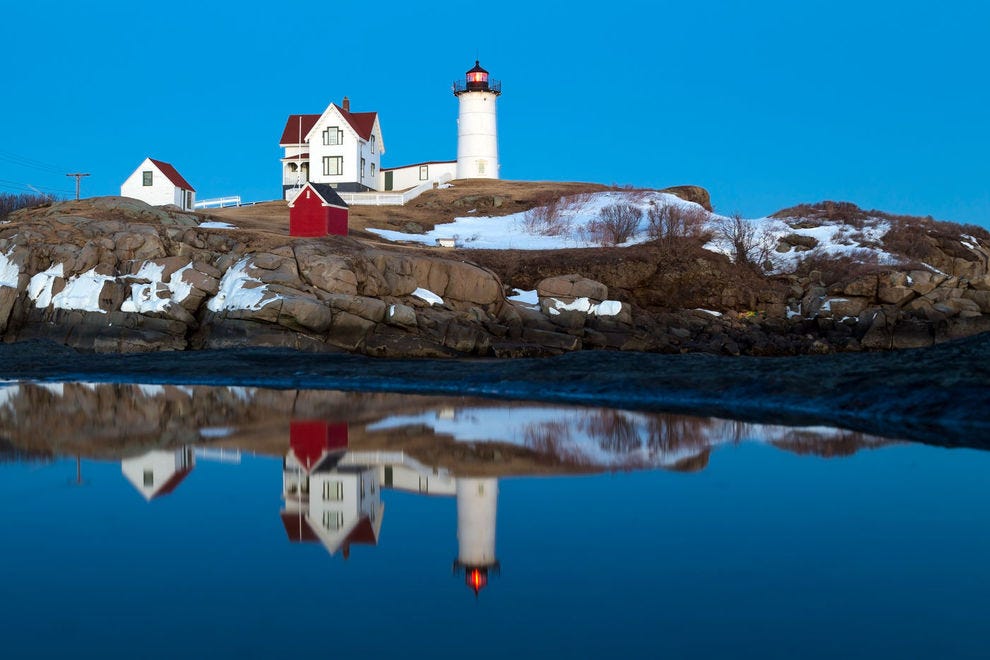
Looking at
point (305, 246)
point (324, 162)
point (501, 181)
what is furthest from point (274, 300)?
point (501, 181)

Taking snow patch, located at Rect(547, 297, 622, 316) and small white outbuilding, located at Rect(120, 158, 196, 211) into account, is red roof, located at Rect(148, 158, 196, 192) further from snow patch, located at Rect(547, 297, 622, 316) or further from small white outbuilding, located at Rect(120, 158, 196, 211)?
snow patch, located at Rect(547, 297, 622, 316)

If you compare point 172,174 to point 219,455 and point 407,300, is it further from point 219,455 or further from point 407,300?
point 219,455

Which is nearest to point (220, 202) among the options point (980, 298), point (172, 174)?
point (172, 174)

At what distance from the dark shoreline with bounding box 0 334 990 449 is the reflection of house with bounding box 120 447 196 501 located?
27.5ft

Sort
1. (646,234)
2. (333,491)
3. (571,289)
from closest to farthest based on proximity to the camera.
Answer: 1. (333,491)
2. (571,289)
3. (646,234)

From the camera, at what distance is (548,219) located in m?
59.1

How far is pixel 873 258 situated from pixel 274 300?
27.4 metres

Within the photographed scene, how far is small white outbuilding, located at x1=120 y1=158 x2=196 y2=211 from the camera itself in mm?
60781

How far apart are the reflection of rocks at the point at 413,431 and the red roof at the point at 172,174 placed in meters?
42.1

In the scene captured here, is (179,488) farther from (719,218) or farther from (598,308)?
(719,218)

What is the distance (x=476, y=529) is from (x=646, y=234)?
47.2m

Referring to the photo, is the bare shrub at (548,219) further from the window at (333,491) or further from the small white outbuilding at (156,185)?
the window at (333,491)

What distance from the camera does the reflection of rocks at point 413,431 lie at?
1226 cm

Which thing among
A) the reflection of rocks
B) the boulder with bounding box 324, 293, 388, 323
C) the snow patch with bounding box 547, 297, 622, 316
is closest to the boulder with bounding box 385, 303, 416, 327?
the boulder with bounding box 324, 293, 388, 323
